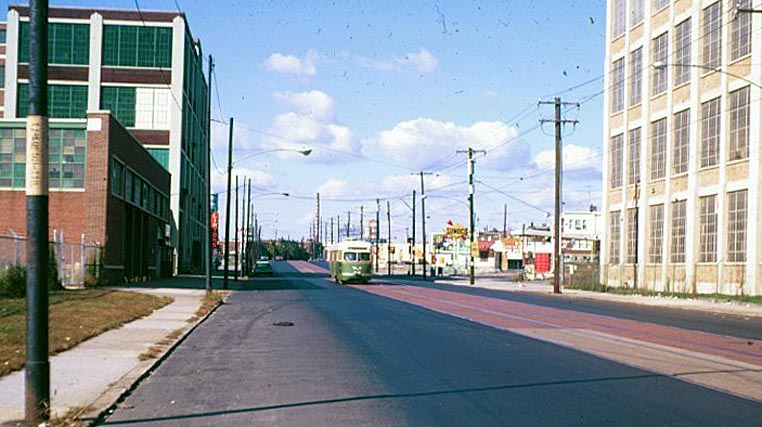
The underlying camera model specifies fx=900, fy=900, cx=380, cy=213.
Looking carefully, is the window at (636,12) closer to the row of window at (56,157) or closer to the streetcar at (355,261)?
the streetcar at (355,261)

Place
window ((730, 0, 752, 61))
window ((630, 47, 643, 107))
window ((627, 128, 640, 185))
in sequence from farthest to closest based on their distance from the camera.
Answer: window ((627, 128, 640, 185)), window ((630, 47, 643, 107)), window ((730, 0, 752, 61))

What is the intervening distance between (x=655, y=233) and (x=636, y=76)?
33.8 ft

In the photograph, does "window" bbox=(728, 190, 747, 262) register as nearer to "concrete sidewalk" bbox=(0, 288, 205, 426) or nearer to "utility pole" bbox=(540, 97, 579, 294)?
"utility pole" bbox=(540, 97, 579, 294)

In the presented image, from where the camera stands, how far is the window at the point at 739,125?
142ft

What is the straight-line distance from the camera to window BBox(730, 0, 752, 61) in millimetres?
42906

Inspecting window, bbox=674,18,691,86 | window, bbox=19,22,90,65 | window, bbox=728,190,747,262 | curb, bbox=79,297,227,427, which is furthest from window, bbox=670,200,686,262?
window, bbox=19,22,90,65

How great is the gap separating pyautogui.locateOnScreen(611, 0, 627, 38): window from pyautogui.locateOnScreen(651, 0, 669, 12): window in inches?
161

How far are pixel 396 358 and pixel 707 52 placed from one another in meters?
37.9

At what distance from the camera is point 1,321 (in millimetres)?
18891

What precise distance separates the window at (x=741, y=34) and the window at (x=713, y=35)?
4.21ft

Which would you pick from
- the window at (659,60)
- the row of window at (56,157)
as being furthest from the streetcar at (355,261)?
the row of window at (56,157)

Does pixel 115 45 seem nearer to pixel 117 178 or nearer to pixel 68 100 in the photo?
pixel 68 100

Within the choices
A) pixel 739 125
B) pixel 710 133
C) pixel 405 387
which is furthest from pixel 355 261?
pixel 405 387

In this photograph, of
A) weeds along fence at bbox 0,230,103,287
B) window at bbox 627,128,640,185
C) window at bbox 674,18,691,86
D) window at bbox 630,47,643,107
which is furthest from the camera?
window at bbox 627,128,640,185
